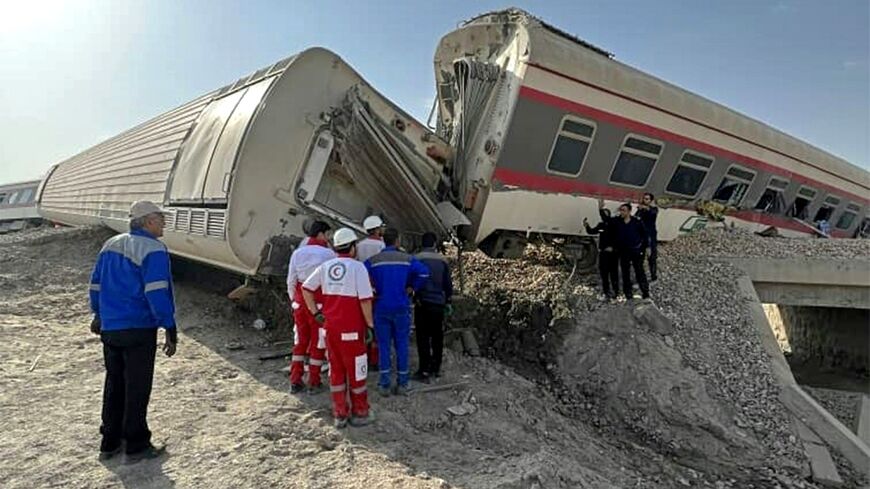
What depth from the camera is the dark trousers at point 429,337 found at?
5334 mm

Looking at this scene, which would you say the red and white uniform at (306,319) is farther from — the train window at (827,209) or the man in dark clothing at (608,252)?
the train window at (827,209)

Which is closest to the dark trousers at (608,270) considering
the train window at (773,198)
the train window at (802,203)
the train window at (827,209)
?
the train window at (773,198)

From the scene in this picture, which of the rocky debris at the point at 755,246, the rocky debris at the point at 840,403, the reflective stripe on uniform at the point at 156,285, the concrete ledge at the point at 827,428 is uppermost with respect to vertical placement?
the rocky debris at the point at 755,246

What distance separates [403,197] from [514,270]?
10.5ft

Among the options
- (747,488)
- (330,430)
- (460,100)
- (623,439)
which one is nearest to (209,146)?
(460,100)

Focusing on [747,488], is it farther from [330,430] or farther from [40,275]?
[40,275]

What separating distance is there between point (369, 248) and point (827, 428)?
228 inches

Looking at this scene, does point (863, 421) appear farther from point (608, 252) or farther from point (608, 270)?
point (608, 252)

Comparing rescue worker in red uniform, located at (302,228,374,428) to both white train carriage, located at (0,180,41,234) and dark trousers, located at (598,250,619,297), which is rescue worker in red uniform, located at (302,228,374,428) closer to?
dark trousers, located at (598,250,619,297)

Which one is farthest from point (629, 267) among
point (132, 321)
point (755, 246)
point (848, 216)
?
point (848, 216)

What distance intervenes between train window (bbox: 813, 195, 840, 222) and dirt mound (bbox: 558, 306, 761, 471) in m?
9.97

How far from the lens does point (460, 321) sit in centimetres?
733

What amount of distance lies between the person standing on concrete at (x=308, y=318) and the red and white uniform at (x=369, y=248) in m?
0.52

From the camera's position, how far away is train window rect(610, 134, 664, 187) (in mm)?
7988
